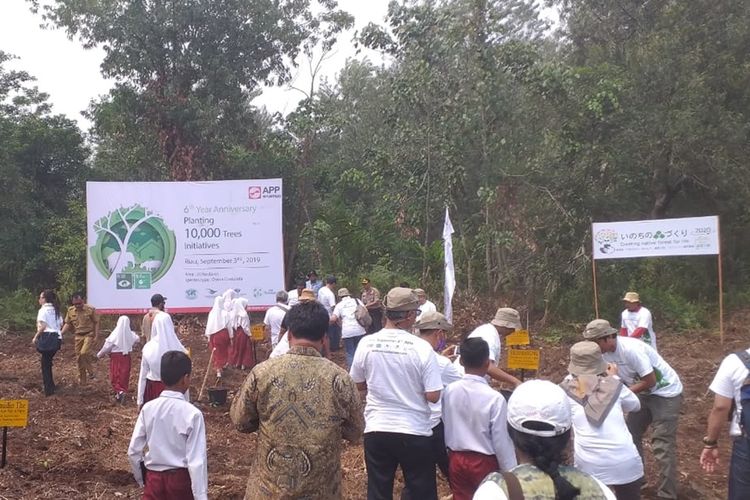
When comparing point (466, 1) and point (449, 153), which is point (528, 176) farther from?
point (466, 1)

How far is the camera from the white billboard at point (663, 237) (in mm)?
13328

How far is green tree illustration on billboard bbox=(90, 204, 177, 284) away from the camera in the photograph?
50.9 feet

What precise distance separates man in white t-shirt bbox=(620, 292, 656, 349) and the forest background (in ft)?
20.8

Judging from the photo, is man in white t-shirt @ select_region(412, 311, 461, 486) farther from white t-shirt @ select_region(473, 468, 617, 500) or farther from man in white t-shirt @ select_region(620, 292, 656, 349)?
man in white t-shirt @ select_region(620, 292, 656, 349)

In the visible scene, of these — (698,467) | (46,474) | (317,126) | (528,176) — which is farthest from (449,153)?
(46,474)

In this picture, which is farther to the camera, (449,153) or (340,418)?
(449,153)

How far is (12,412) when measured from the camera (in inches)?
253

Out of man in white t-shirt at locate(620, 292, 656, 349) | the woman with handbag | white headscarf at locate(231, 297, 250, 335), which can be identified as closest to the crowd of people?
man in white t-shirt at locate(620, 292, 656, 349)

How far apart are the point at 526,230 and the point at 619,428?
13.0 metres

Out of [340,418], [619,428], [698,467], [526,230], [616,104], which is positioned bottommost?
[698,467]

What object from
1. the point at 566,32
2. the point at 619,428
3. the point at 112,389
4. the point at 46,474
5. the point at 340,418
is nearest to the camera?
the point at 340,418

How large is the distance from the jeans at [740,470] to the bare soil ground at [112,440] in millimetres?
2100

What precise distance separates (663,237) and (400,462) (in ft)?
34.4

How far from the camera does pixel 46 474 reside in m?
6.92
